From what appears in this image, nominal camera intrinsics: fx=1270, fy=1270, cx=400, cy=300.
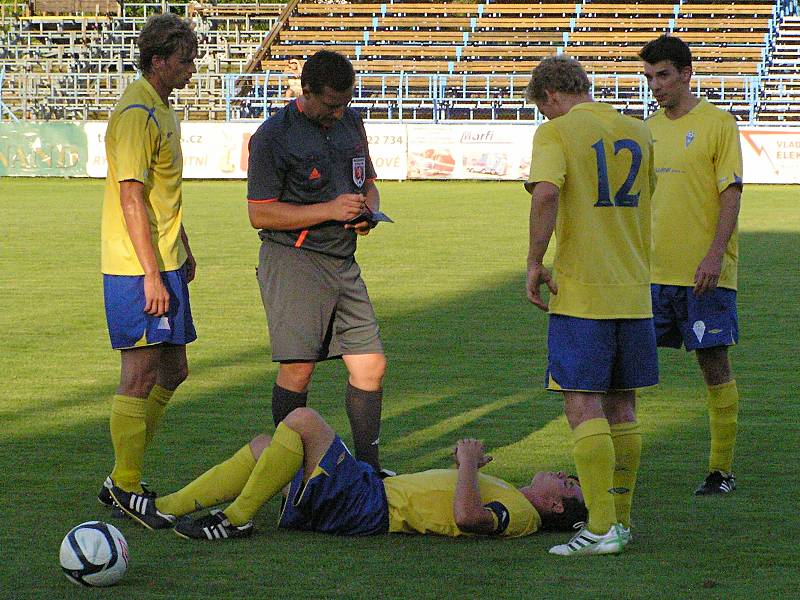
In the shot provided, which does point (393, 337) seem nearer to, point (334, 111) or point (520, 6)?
point (334, 111)

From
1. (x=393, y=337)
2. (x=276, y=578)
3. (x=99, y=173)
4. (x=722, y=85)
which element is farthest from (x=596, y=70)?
(x=276, y=578)

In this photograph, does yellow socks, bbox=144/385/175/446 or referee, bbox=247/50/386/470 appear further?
yellow socks, bbox=144/385/175/446

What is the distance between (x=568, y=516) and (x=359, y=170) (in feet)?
5.68

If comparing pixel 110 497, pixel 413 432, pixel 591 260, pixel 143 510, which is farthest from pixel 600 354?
pixel 413 432

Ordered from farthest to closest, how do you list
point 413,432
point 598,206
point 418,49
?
1. point 418,49
2. point 413,432
3. point 598,206

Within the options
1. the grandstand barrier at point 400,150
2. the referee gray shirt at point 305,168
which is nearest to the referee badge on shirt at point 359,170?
the referee gray shirt at point 305,168

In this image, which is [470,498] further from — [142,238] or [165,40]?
[165,40]

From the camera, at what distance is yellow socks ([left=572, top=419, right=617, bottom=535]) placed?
445cm

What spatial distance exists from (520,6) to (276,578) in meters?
37.6

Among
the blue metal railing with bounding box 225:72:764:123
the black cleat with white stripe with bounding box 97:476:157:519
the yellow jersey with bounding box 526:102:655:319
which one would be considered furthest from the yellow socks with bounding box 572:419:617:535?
the blue metal railing with bounding box 225:72:764:123

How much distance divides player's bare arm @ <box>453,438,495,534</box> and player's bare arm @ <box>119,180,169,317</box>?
1332 mm

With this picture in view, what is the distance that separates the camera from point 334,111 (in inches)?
203

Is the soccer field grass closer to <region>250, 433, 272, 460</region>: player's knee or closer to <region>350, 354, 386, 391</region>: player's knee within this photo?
<region>250, 433, 272, 460</region>: player's knee

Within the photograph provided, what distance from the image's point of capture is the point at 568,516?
15.7ft
